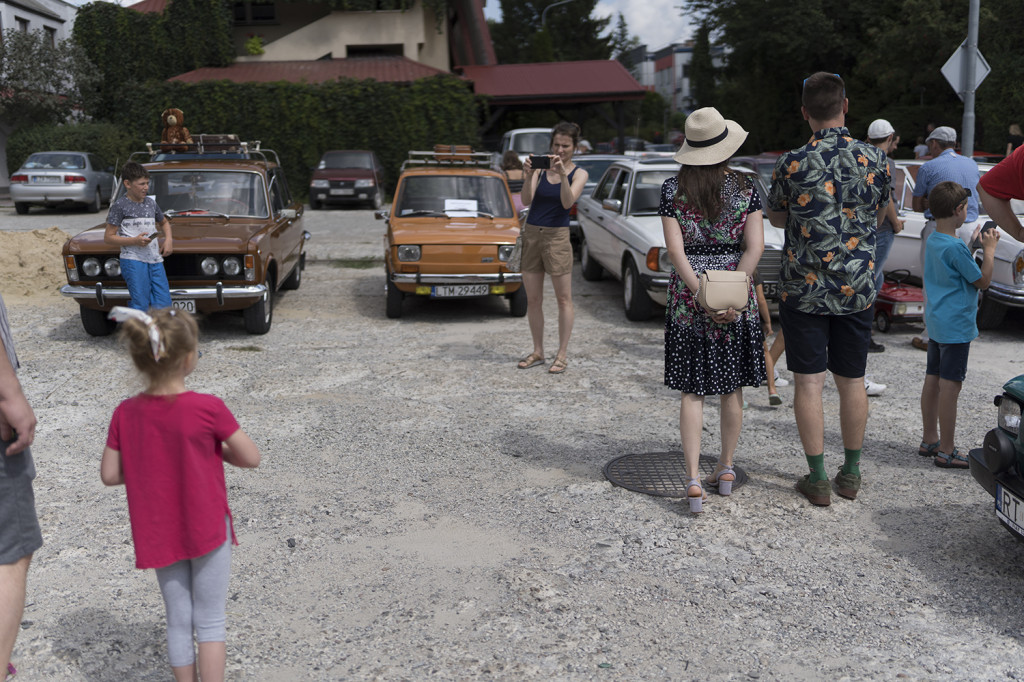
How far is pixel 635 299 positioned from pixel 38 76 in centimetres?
2605

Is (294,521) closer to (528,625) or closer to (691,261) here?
(528,625)

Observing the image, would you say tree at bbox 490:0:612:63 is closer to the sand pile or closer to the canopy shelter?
the canopy shelter

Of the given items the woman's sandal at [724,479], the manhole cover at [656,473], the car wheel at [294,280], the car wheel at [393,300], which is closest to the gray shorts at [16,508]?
the manhole cover at [656,473]

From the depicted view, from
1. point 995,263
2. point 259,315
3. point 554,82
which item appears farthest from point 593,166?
point 554,82

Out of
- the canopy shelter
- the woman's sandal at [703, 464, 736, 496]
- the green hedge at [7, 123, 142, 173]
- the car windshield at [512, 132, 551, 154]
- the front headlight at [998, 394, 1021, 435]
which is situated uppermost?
the canopy shelter

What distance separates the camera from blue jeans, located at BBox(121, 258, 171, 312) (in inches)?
312

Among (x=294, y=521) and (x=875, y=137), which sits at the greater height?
(x=875, y=137)

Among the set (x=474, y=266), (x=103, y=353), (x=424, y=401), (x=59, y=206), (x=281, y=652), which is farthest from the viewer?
(x=59, y=206)

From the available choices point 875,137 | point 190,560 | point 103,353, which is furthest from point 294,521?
point 875,137

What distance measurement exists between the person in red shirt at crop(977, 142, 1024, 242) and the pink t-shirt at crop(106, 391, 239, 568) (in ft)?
11.6

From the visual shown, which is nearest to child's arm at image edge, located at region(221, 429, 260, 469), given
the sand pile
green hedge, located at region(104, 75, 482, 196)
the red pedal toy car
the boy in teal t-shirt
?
the boy in teal t-shirt

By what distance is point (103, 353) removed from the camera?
8.48 meters

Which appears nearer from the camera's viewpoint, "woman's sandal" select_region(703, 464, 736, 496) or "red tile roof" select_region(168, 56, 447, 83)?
"woman's sandal" select_region(703, 464, 736, 496)

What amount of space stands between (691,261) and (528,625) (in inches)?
78.2
